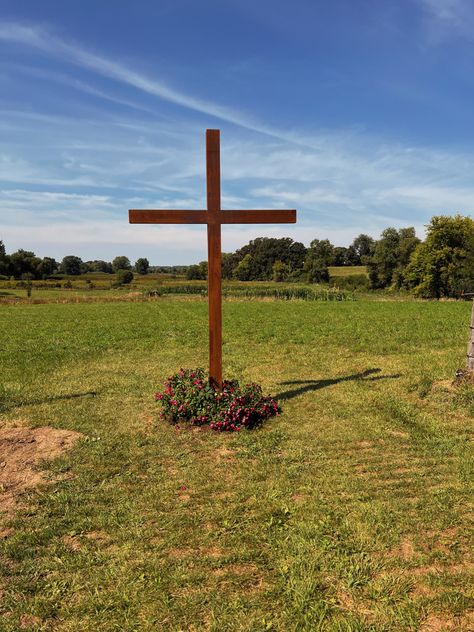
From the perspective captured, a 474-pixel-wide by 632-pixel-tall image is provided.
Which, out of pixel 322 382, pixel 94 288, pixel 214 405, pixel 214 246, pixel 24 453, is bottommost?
pixel 24 453

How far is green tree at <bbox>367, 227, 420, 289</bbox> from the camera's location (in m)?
76.6

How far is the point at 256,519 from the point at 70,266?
18127 centimetres

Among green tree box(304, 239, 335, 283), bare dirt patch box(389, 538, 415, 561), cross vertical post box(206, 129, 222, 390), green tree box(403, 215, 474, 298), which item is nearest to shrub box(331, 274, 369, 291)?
green tree box(304, 239, 335, 283)

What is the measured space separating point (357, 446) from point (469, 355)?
14.1ft

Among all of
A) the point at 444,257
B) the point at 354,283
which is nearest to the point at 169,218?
the point at 444,257

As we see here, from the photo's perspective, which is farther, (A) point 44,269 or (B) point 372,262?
(A) point 44,269

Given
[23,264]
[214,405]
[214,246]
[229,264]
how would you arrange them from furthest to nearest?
[229,264] → [23,264] → [214,246] → [214,405]

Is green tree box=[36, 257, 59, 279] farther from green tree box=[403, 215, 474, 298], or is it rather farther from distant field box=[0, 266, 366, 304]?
green tree box=[403, 215, 474, 298]

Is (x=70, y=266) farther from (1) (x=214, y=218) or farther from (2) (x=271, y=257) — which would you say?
(1) (x=214, y=218)

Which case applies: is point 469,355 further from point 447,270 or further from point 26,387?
point 447,270

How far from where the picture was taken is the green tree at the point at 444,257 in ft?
186

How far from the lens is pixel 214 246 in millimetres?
7320

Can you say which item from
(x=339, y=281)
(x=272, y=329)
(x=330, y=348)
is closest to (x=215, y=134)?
(x=330, y=348)

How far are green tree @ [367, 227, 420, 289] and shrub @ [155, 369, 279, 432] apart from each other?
72984mm
